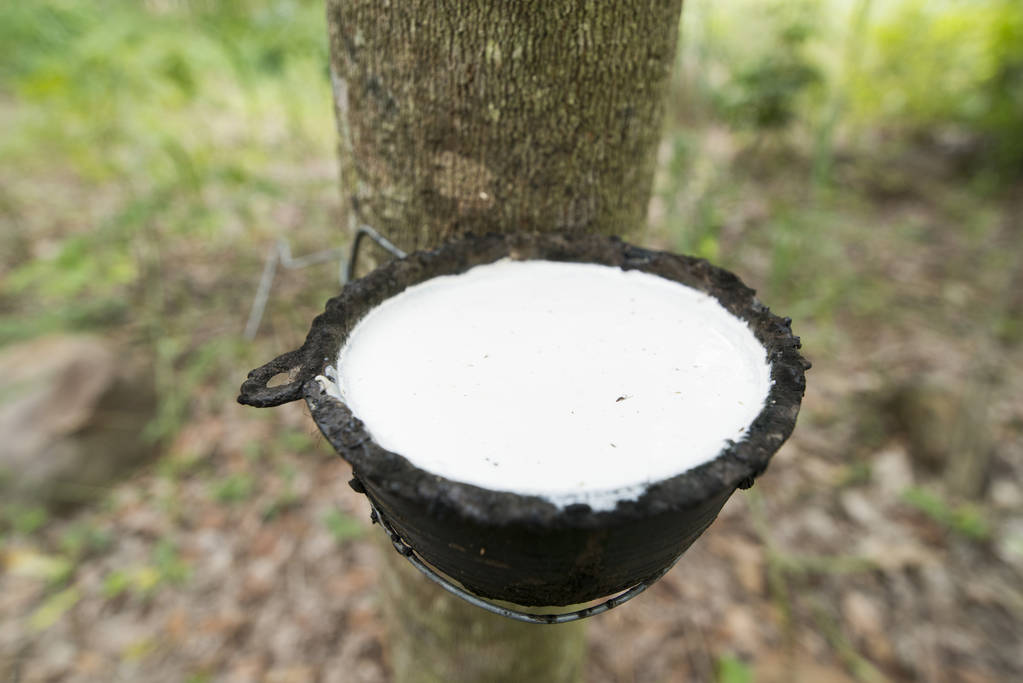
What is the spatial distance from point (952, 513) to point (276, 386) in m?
2.79

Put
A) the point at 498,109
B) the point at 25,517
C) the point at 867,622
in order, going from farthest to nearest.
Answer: the point at 25,517 < the point at 867,622 < the point at 498,109

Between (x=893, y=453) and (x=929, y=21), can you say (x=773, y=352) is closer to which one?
(x=893, y=453)

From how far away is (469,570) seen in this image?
2.64ft

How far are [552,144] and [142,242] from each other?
3.53 metres

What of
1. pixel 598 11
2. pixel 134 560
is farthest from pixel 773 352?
pixel 134 560

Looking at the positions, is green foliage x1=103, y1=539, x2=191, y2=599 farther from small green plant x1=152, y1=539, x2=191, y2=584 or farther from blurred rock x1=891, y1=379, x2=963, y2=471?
blurred rock x1=891, y1=379, x2=963, y2=471

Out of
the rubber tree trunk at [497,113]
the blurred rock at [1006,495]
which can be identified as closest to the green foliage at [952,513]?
the blurred rock at [1006,495]

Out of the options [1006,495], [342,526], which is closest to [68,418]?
[342,526]

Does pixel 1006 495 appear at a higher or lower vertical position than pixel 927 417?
lower

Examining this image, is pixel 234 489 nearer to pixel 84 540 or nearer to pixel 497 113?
pixel 84 540

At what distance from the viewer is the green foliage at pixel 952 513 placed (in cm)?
229

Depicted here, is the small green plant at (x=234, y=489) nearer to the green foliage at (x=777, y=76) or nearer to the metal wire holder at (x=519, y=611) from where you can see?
the metal wire holder at (x=519, y=611)

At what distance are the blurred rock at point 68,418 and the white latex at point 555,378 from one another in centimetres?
242

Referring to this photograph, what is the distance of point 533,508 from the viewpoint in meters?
0.67
